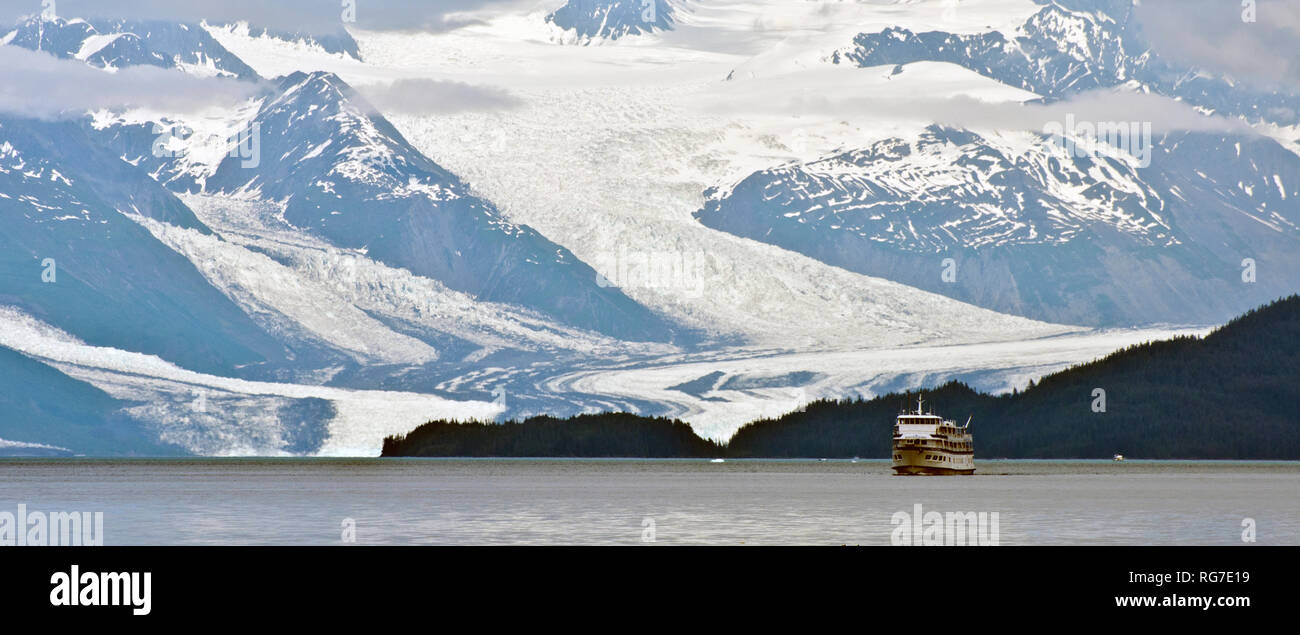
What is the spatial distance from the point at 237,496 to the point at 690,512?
54652 millimetres

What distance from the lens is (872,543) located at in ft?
301
